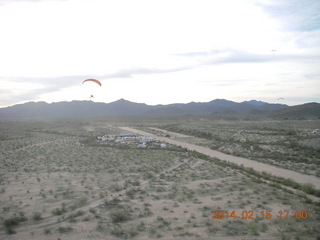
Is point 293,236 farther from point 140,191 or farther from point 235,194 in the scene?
point 140,191

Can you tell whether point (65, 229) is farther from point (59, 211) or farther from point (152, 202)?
point (152, 202)

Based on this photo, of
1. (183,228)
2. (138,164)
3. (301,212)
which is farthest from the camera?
(138,164)

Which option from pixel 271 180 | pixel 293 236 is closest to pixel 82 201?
pixel 293 236

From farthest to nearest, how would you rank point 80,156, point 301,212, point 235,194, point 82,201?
point 80,156 < point 235,194 < point 82,201 < point 301,212
